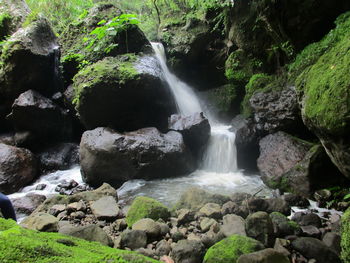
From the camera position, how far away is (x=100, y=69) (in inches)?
333

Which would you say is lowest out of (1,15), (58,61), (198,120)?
(198,120)

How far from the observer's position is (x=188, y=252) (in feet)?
9.55

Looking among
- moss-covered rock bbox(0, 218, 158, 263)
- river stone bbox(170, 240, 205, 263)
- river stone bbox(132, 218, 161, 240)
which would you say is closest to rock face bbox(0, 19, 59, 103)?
river stone bbox(132, 218, 161, 240)

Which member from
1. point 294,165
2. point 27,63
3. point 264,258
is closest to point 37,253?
point 264,258

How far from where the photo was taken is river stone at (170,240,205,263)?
2.88 m

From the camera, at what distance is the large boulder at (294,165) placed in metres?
5.45

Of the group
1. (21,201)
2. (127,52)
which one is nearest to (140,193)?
(21,201)

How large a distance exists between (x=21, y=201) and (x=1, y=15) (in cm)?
941

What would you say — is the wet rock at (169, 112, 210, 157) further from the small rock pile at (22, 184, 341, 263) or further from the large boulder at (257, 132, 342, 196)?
the small rock pile at (22, 184, 341, 263)

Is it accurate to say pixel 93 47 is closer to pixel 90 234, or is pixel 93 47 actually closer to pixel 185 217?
pixel 185 217

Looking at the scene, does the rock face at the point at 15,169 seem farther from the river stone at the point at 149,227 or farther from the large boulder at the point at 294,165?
the large boulder at the point at 294,165

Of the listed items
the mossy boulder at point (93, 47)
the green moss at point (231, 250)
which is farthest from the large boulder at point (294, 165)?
the mossy boulder at point (93, 47)

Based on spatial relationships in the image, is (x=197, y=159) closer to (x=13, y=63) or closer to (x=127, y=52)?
(x=127, y=52)

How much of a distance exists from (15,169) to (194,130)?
5724 mm
